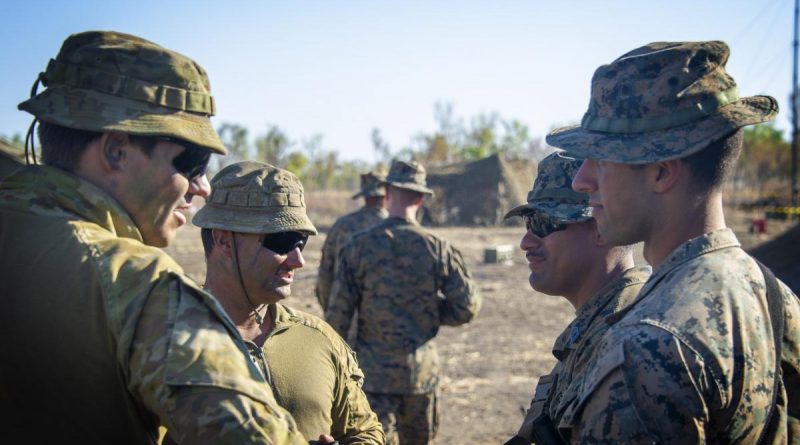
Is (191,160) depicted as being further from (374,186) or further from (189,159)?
(374,186)

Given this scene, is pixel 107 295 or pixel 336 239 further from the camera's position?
pixel 336 239

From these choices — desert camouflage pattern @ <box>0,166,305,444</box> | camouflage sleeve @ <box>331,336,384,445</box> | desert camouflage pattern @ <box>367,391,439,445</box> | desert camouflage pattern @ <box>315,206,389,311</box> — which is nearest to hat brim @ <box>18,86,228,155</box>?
desert camouflage pattern @ <box>0,166,305,444</box>

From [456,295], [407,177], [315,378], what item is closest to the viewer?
[315,378]

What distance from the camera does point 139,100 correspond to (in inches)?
73.3

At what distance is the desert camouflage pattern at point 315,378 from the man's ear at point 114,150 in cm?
113

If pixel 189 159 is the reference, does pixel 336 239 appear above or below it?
below

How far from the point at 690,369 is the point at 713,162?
2.21 feet

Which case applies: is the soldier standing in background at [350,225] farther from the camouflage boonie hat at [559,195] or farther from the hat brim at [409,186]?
the camouflage boonie hat at [559,195]

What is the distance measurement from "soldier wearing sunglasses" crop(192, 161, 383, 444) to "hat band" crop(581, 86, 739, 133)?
1.49 m

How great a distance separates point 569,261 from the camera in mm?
3152

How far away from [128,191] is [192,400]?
0.65 m

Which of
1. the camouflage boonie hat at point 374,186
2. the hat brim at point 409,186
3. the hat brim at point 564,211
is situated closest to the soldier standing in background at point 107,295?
the hat brim at point 564,211

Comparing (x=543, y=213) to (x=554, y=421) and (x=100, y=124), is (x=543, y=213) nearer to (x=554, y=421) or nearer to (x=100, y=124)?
(x=554, y=421)

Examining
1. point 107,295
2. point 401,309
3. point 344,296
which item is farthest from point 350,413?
point 344,296
